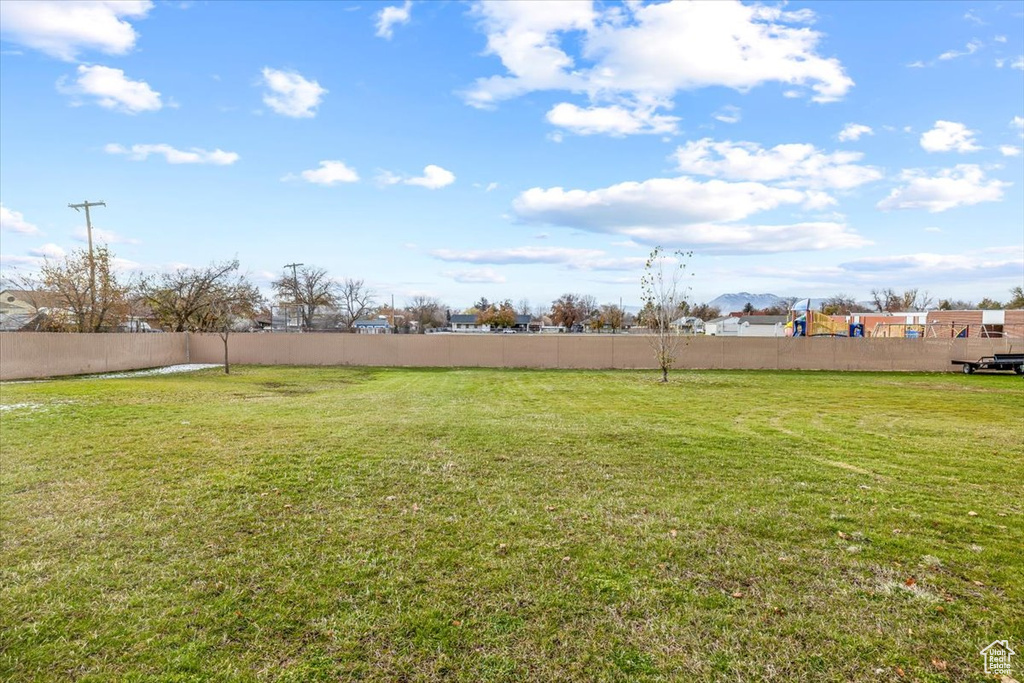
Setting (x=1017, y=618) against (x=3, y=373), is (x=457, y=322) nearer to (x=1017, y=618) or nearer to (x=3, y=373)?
(x=3, y=373)

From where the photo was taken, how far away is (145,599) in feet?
9.77

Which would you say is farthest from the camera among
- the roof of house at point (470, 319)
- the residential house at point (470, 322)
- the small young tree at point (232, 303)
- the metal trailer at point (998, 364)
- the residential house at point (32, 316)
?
the roof of house at point (470, 319)

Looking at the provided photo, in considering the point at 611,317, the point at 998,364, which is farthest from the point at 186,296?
the point at 611,317

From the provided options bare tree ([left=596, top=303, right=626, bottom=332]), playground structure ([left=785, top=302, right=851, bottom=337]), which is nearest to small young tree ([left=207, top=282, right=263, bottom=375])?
playground structure ([left=785, top=302, right=851, bottom=337])

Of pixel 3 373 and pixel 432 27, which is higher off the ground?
pixel 432 27

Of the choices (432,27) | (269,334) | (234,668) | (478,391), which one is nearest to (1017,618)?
(234,668)

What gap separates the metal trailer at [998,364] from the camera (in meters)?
19.4

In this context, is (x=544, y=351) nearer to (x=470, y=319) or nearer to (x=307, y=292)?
(x=307, y=292)

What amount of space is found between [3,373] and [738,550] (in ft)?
69.7

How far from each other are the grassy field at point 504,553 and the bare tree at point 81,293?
62.2 ft

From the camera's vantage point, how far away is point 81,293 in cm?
2262

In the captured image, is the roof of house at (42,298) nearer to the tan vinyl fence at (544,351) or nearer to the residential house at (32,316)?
the residential house at (32,316)

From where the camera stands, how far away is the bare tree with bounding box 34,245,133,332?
72.5 feet

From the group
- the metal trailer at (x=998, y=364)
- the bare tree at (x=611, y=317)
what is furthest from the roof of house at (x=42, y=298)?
the bare tree at (x=611, y=317)
